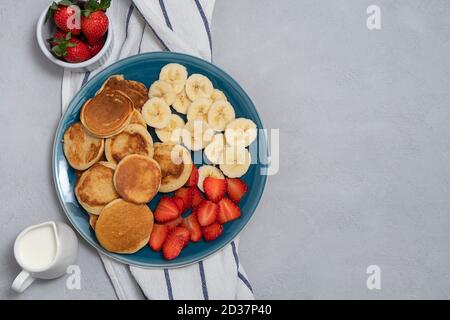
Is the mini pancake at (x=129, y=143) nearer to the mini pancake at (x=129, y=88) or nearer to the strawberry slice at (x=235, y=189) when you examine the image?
the mini pancake at (x=129, y=88)

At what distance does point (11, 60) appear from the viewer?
4.48ft

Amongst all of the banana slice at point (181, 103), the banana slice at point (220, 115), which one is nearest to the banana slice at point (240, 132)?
the banana slice at point (220, 115)

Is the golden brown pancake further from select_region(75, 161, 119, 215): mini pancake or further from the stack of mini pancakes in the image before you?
select_region(75, 161, 119, 215): mini pancake

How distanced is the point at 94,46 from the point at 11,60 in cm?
26

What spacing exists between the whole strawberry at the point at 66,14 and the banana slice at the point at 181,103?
0.29 m

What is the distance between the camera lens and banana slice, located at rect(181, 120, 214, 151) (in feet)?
4.18

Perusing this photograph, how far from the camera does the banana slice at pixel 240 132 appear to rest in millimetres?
1275

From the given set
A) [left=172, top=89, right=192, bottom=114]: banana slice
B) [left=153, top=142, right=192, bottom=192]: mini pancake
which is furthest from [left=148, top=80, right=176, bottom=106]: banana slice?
[left=153, top=142, right=192, bottom=192]: mini pancake

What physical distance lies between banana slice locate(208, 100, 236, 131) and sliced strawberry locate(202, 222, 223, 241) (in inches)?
9.5

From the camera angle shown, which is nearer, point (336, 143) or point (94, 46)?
point (94, 46)

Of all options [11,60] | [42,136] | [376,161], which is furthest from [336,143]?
[11,60]

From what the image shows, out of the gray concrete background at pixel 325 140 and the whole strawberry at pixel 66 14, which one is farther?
the gray concrete background at pixel 325 140

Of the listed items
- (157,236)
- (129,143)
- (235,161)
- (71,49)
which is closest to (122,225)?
(157,236)
